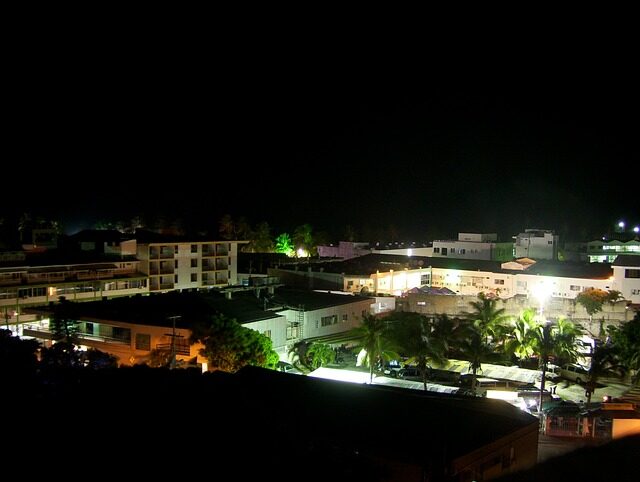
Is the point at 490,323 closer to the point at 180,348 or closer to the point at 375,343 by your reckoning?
the point at 375,343

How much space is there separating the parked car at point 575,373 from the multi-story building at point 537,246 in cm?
1677

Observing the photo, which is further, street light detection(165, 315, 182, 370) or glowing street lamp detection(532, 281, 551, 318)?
glowing street lamp detection(532, 281, 551, 318)

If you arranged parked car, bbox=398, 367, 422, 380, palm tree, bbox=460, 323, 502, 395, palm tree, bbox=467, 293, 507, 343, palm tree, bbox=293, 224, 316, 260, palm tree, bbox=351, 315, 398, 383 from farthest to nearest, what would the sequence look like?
palm tree, bbox=293, 224, 316, 260
palm tree, bbox=467, 293, 507, 343
parked car, bbox=398, 367, 422, 380
palm tree, bbox=460, 323, 502, 395
palm tree, bbox=351, 315, 398, 383

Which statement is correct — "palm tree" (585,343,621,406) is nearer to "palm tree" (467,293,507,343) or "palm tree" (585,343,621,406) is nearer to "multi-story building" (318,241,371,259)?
"palm tree" (467,293,507,343)

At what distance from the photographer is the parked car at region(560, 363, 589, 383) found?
15.1 metres

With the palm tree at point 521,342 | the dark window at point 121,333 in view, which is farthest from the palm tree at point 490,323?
the dark window at point 121,333

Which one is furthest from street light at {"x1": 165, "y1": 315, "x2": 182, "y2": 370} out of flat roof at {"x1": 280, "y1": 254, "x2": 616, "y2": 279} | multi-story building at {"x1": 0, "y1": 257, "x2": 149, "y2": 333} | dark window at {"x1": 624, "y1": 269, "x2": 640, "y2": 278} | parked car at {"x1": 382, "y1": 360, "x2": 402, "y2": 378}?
dark window at {"x1": 624, "y1": 269, "x2": 640, "y2": 278}

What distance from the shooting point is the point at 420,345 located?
574 inches

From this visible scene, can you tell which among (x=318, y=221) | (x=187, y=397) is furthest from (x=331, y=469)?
(x=318, y=221)

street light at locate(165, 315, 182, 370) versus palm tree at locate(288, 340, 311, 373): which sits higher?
street light at locate(165, 315, 182, 370)

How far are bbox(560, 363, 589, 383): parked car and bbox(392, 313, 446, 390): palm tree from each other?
10.1 feet

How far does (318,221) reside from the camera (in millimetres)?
75875

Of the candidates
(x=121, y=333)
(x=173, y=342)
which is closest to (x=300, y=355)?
(x=173, y=342)

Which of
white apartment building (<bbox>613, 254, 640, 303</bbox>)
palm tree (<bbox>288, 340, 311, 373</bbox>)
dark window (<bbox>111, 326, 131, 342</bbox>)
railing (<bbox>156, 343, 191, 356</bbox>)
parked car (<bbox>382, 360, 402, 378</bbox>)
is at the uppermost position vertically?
white apartment building (<bbox>613, 254, 640, 303</bbox>)
